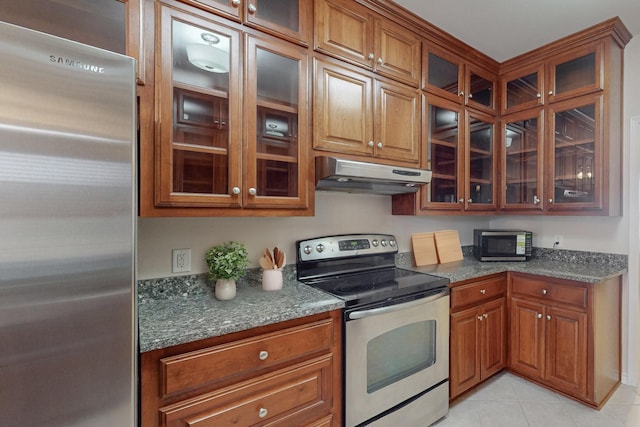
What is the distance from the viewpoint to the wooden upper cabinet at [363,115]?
5.42ft

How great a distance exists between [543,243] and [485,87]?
1510 mm

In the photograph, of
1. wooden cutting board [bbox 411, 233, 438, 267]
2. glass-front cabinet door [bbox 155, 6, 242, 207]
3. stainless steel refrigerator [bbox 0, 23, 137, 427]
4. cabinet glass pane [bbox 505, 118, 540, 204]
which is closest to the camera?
stainless steel refrigerator [bbox 0, 23, 137, 427]

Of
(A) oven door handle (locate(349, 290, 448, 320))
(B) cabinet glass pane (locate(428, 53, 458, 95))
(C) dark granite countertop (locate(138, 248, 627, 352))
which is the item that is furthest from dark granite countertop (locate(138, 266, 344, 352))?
(B) cabinet glass pane (locate(428, 53, 458, 95))

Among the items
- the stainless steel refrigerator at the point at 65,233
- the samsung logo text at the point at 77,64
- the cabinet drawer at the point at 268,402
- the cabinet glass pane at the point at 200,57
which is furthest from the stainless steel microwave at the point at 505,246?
the samsung logo text at the point at 77,64

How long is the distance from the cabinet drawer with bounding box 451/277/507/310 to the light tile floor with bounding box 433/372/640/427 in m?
0.68

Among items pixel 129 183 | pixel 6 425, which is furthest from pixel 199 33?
pixel 6 425

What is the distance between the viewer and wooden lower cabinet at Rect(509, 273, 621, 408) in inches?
77.2

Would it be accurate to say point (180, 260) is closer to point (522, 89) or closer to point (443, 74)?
point (443, 74)

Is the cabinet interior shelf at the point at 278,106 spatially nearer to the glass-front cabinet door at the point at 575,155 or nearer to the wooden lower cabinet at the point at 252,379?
the wooden lower cabinet at the point at 252,379

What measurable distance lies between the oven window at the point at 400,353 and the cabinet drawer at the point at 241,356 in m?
0.34

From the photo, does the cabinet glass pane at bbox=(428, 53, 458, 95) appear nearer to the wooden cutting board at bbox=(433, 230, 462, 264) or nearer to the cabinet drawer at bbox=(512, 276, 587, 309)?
the wooden cutting board at bbox=(433, 230, 462, 264)

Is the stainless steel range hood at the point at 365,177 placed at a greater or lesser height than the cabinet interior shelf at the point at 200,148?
lesser

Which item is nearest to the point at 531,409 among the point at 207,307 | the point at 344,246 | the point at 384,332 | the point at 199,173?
the point at 384,332

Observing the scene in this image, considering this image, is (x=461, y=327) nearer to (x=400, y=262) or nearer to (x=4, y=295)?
(x=400, y=262)
